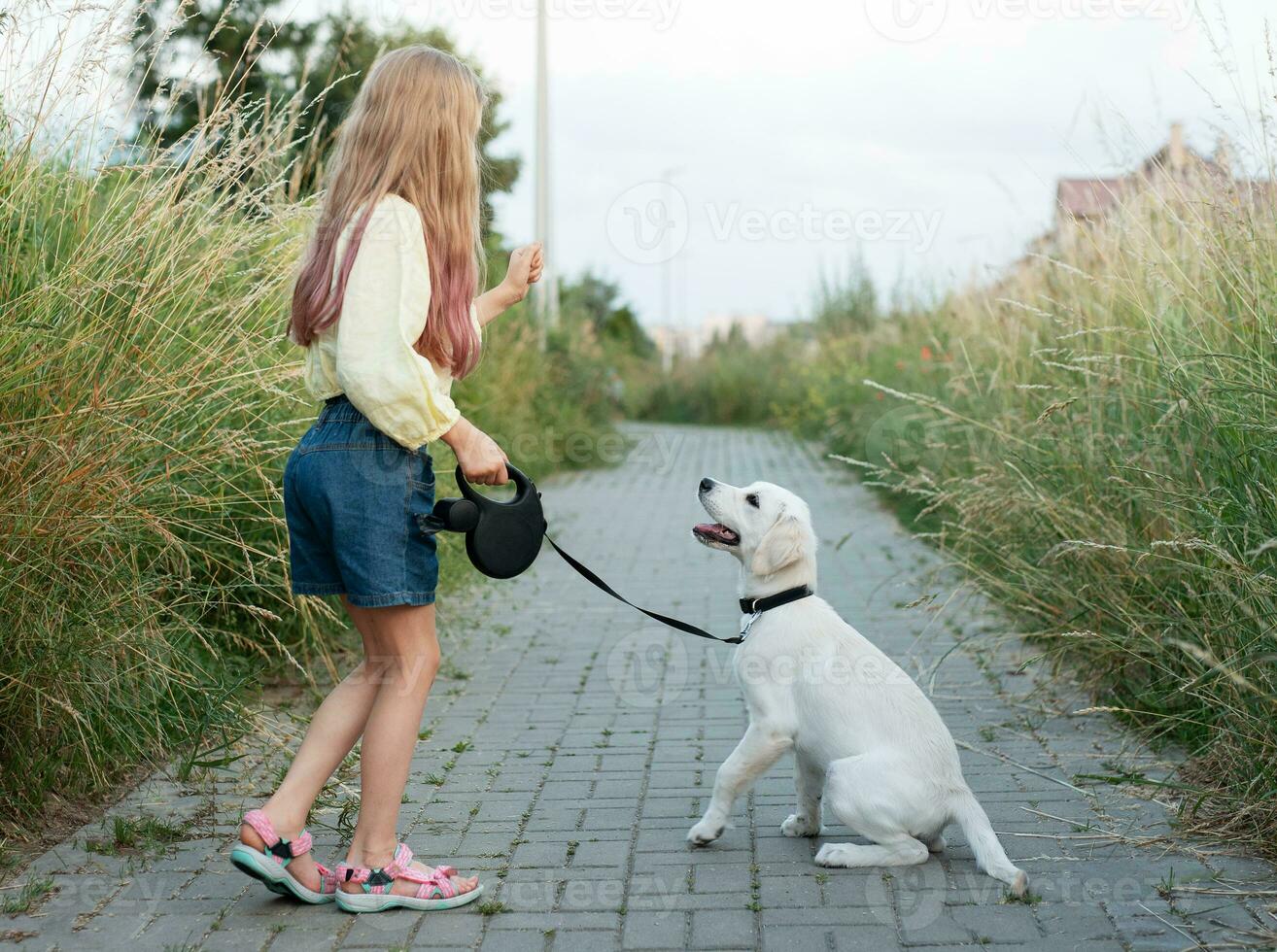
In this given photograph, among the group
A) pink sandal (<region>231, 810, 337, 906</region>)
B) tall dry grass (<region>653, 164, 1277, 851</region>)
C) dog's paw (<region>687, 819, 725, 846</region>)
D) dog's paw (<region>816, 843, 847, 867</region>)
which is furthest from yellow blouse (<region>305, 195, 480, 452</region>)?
tall dry grass (<region>653, 164, 1277, 851</region>)

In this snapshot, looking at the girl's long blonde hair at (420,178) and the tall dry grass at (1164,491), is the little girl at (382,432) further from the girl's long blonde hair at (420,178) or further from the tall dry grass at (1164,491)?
the tall dry grass at (1164,491)

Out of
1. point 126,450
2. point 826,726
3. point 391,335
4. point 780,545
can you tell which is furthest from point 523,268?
point 826,726

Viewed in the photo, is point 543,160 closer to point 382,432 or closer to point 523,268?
point 523,268

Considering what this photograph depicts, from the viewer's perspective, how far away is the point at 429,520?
10.9ft

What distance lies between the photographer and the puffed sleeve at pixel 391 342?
311 centimetres

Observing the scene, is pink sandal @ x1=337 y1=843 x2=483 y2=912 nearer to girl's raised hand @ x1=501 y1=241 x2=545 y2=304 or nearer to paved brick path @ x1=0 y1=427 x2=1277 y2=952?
paved brick path @ x1=0 y1=427 x2=1277 y2=952

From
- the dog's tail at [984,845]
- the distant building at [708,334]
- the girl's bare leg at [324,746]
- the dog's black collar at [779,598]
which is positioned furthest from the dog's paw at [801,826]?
the distant building at [708,334]

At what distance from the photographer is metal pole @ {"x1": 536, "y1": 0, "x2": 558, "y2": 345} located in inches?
683

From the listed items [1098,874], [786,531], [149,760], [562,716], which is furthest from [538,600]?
[1098,874]

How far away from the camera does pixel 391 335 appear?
123 inches

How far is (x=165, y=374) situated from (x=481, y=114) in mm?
1473

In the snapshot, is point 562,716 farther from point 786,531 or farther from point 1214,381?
point 1214,381

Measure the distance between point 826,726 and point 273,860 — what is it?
1.57 meters

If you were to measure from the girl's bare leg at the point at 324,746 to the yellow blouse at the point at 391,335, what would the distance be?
549 millimetres
